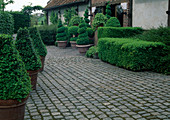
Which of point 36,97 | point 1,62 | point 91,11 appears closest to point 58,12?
point 91,11

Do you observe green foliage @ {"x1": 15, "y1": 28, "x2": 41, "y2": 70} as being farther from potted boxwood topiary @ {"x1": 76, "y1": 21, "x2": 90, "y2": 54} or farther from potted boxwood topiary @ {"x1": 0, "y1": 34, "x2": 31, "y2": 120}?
potted boxwood topiary @ {"x1": 76, "y1": 21, "x2": 90, "y2": 54}

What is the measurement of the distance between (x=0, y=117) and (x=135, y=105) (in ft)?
8.93

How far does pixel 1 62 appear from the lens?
3.79 meters

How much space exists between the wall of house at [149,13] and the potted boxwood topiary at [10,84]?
27.5 ft

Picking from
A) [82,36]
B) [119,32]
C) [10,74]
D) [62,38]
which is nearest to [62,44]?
[62,38]

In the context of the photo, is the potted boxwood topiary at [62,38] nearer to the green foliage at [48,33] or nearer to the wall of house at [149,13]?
the green foliage at [48,33]

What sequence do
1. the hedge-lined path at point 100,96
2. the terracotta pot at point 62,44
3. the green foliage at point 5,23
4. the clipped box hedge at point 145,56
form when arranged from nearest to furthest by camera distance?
1. the hedge-lined path at point 100,96
2. the clipped box hedge at point 145,56
3. the green foliage at point 5,23
4. the terracotta pot at point 62,44

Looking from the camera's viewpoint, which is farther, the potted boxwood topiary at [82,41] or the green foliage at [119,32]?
the potted boxwood topiary at [82,41]

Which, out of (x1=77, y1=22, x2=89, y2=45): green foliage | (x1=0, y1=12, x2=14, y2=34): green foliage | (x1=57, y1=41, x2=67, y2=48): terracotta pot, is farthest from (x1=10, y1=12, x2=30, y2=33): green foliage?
(x1=77, y1=22, x2=89, y2=45): green foliage

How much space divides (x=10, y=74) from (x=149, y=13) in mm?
9443

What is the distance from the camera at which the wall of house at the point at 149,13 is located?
10.8 metres

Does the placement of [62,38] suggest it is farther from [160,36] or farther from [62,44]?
[160,36]

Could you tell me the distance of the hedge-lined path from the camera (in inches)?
180

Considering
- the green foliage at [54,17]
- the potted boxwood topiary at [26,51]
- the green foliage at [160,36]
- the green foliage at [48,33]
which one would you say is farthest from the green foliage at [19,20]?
the potted boxwood topiary at [26,51]
